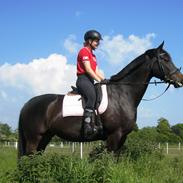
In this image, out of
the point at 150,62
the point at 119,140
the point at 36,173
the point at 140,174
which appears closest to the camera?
the point at 36,173

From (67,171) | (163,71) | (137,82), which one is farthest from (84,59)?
(67,171)

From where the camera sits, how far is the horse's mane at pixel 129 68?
31.7 ft

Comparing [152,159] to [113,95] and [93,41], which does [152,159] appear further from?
[93,41]

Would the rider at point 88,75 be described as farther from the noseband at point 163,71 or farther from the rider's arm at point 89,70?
the noseband at point 163,71

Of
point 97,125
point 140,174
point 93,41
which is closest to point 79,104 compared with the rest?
point 97,125

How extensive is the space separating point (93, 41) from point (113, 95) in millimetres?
1231

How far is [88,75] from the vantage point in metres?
9.34

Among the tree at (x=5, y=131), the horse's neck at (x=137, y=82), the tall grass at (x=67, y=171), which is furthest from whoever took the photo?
the tree at (x=5, y=131)

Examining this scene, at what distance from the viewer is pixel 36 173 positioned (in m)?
6.73

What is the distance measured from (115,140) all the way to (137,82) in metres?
1.44

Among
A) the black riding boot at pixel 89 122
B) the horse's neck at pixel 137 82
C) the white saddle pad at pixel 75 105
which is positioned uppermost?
the horse's neck at pixel 137 82

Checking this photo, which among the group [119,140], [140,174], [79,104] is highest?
[79,104]

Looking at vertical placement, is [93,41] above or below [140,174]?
above

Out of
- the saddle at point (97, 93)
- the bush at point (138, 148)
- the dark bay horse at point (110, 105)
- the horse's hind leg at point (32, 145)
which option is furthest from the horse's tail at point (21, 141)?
the bush at point (138, 148)
